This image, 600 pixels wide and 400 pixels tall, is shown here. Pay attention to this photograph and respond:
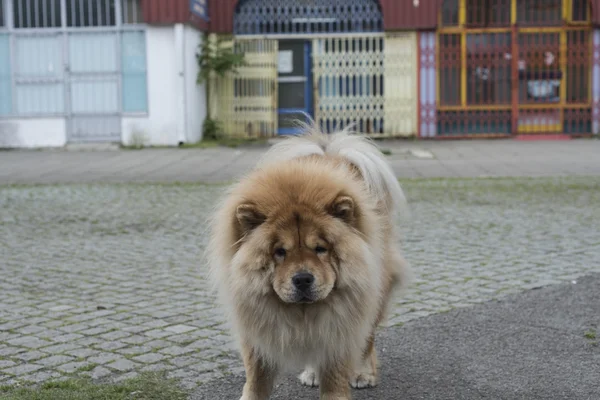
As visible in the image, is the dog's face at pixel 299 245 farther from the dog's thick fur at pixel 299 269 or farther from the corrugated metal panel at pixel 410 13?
the corrugated metal panel at pixel 410 13

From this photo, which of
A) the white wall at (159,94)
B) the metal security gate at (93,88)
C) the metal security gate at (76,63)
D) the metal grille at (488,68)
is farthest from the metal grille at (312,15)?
the metal security gate at (93,88)

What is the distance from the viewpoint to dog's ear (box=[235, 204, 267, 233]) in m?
3.70

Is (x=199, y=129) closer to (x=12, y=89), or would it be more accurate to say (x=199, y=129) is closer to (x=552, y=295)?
(x=12, y=89)

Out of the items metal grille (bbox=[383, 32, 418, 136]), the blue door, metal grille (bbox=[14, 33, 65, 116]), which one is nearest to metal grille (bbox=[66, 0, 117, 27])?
metal grille (bbox=[14, 33, 65, 116])

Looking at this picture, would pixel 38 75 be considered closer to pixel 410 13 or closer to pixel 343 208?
pixel 410 13

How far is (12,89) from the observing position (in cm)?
2086

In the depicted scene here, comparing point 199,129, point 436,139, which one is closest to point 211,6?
point 199,129

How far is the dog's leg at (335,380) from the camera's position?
3.97 meters

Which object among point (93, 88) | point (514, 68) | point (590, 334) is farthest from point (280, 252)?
point (514, 68)

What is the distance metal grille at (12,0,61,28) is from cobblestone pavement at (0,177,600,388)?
340 inches

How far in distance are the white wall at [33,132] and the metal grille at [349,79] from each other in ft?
21.3

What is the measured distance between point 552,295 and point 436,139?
51.3 ft

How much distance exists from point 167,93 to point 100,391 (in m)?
16.7

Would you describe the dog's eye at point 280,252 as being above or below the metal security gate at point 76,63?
below
